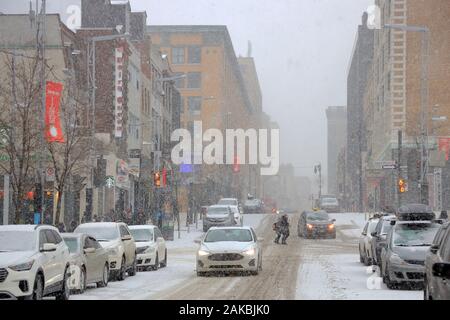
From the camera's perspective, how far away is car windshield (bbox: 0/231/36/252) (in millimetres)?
18516

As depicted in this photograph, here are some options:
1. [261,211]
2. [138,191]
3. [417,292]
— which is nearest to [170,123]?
[261,211]

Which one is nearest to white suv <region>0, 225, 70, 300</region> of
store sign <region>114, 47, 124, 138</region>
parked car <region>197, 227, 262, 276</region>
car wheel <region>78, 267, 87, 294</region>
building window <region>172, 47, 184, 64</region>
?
car wheel <region>78, 267, 87, 294</region>

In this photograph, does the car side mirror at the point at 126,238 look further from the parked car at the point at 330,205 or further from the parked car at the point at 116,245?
the parked car at the point at 330,205

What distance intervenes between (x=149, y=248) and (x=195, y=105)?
9382 centimetres

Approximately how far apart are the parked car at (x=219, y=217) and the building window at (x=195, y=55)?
68916 millimetres

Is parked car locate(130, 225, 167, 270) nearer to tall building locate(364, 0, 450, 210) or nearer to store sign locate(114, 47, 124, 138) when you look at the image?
store sign locate(114, 47, 124, 138)

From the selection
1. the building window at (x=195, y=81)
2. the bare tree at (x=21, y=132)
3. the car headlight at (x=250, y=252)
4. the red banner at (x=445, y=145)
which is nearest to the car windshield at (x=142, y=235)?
the bare tree at (x=21, y=132)

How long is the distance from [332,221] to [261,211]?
31735 millimetres

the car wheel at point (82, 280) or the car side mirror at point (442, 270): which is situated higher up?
the car side mirror at point (442, 270)

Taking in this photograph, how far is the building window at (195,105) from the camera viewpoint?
399ft

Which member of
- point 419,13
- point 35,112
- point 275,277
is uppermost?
point 419,13

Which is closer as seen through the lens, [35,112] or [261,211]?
[35,112]

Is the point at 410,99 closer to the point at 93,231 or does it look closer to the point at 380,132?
the point at 380,132

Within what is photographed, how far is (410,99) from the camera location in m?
74.6
